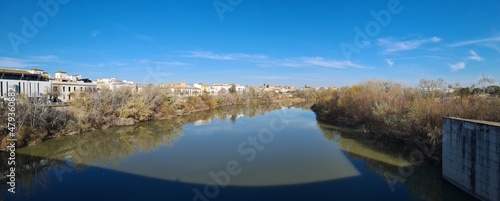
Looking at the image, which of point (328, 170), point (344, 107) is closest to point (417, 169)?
point (328, 170)

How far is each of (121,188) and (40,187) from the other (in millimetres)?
3076

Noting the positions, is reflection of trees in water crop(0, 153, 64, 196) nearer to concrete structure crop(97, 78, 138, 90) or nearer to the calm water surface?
the calm water surface

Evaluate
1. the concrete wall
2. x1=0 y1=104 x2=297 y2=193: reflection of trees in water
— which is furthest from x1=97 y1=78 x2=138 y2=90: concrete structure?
the concrete wall

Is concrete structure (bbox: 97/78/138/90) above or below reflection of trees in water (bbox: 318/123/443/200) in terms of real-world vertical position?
above

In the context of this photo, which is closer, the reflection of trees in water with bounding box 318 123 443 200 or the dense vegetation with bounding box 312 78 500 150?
the reflection of trees in water with bounding box 318 123 443 200

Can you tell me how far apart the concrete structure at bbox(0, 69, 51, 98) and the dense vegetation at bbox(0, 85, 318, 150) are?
5.71 metres

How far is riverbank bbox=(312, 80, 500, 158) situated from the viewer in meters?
13.1

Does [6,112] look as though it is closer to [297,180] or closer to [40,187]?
[40,187]

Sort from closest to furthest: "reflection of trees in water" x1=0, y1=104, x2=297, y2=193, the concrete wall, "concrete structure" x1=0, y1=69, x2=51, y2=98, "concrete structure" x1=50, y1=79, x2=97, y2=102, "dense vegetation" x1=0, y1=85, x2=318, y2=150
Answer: the concrete wall, "reflection of trees in water" x1=0, y1=104, x2=297, y2=193, "dense vegetation" x1=0, y1=85, x2=318, y2=150, "concrete structure" x1=0, y1=69, x2=51, y2=98, "concrete structure" x1=50, y1=79, x2=97, y2=102

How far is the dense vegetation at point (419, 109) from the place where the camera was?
43.0ft

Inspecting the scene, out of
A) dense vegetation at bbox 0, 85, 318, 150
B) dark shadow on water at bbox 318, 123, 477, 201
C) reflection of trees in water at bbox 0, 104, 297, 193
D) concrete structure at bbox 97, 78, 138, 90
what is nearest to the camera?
dark shadow on water at bbox 318, 123, 477, 201

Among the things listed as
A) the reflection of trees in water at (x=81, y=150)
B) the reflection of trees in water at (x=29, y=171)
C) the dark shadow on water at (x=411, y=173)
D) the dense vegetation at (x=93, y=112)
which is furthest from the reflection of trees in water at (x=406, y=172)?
the dense vegetation at (x=93, y=112)

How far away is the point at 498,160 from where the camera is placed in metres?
7.64

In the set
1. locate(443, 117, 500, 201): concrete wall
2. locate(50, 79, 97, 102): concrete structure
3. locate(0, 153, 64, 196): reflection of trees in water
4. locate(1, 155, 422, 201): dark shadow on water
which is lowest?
locate(1, 155, 422, 201): dark shadow on water
